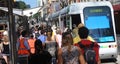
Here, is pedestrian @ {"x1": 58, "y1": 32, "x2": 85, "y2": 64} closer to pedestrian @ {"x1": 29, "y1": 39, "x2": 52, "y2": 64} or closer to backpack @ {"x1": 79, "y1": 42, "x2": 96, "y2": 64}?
pedestrian @ {"x1": 29, "y1": 39, "x2": 52, "y2": 64}

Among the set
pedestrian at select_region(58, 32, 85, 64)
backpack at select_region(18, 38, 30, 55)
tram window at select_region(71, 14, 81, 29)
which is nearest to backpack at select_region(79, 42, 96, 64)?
pedestrian at select_region(58, 32, 85, 64)

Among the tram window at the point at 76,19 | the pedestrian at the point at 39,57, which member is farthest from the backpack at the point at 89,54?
the tram window at the point at 76,19

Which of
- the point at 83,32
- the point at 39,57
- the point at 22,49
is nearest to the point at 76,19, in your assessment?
the point at 22,49

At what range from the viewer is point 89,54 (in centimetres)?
874

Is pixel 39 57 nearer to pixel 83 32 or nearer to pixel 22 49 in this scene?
pixel 83 32

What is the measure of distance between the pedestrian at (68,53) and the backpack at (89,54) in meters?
0.75

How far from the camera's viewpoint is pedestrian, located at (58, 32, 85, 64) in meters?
7.91

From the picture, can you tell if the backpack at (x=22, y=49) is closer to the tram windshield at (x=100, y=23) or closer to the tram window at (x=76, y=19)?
the tram windshield at (x=100, y=23)

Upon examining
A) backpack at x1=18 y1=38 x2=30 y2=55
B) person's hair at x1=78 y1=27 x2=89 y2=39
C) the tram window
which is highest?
the tram window

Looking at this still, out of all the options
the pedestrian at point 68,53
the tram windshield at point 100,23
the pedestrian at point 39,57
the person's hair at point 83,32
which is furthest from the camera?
the tram windshield at point 100,23

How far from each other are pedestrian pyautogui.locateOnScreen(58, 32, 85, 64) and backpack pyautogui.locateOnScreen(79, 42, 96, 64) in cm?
75

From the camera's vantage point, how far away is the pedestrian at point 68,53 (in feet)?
26.0

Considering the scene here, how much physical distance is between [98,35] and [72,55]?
→ 12659 millimetres

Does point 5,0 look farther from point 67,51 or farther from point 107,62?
point 107,62
